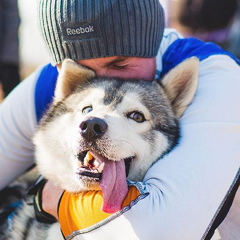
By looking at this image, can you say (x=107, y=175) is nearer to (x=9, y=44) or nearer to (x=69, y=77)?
(x=69, y=77)

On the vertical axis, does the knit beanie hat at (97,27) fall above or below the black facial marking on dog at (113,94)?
above

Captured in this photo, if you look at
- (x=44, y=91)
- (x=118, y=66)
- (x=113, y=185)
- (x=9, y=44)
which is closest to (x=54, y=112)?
(x=44, y=91)

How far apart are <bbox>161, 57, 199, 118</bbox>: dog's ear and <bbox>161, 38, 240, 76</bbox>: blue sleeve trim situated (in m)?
0.20

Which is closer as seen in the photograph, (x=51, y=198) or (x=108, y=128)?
(x=108, y=128)

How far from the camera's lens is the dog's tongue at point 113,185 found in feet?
5.24

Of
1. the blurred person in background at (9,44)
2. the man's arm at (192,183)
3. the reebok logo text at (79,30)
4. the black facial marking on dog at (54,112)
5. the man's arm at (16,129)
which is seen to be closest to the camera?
the man's arm at (192,183)

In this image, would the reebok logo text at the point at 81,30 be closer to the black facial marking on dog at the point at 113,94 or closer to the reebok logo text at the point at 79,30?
the reebok logo text at the point at 79,30

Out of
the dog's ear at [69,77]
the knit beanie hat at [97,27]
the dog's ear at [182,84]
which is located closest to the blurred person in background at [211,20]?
the knit beanie hat at [97,27]

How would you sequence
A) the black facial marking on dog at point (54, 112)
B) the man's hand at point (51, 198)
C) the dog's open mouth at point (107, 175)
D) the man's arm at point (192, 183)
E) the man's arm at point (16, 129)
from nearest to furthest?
the man's arm at point (192, 183)
the dog's open mouth at point (107, 175)
the man's hand at point (51, 198)
the black facial marking on dog at point (54, 112)
the man's arm at point (16, 129)

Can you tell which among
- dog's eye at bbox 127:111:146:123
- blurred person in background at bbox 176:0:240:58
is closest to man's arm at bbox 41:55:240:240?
dog's eye at bbox 127:111:146:123

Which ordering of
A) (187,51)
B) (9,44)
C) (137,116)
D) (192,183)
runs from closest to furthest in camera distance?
1. (192,183)
2. (137,116)
3. (187,51)
4. (9,44)

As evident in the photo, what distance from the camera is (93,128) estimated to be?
1656mm

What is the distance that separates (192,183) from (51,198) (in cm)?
85

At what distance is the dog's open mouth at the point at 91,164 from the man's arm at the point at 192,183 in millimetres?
155
